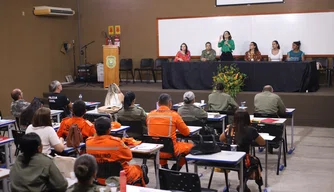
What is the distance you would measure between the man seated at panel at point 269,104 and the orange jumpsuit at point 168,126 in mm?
2288

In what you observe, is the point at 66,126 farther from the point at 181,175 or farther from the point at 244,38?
the point at 244,38

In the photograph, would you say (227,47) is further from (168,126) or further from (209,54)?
(168,126)

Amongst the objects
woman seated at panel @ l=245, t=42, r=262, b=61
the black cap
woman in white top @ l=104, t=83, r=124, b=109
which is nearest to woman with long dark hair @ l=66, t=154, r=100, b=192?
the black cap

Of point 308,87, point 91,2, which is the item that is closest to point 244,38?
point 308,87

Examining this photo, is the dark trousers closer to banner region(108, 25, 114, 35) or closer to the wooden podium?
the wooden podium

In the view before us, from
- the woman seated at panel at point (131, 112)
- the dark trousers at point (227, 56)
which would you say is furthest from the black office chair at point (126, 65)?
the woman seated at panel at point (131, 112)

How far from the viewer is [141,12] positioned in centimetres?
1391

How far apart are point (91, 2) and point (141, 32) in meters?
2.00

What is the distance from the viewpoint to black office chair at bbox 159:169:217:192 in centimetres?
408

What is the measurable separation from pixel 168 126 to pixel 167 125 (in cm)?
2

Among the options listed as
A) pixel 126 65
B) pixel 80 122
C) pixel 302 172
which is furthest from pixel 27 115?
pixel 126 65

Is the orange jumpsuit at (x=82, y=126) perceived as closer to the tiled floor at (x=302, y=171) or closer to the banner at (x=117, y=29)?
the tiled floor at (x=302, y=171)

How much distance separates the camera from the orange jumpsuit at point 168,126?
5.77m

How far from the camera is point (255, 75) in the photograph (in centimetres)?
1062
